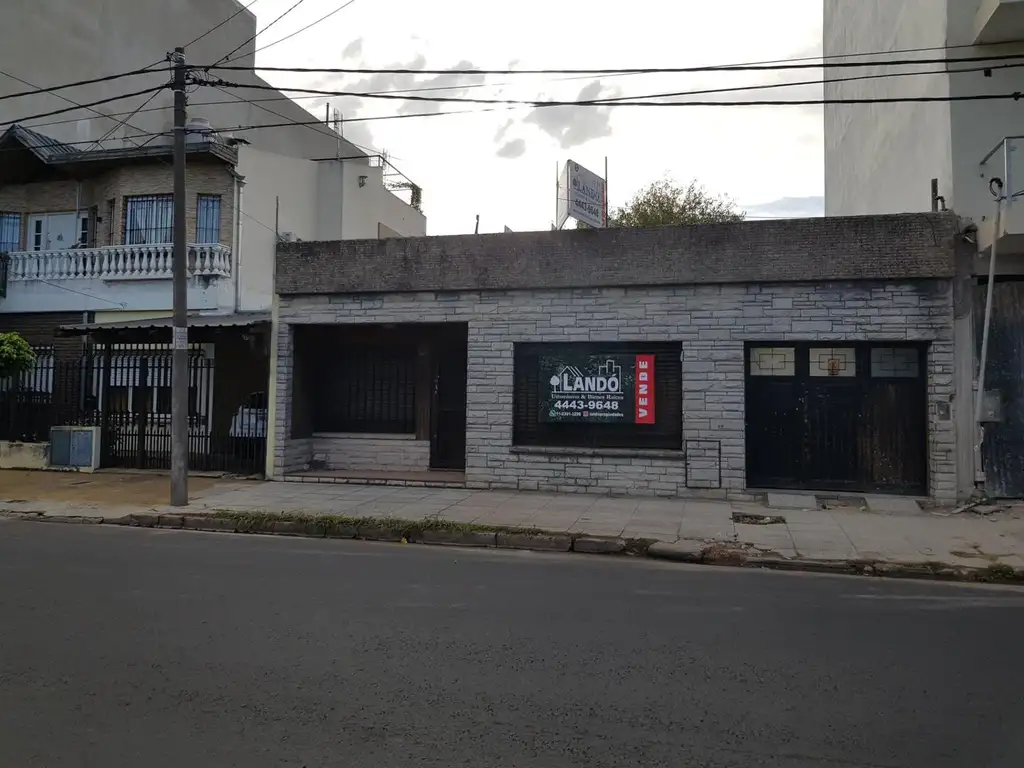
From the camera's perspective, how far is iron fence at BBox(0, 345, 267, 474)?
15.1 meters

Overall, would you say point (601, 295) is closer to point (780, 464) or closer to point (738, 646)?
point (780, 464)

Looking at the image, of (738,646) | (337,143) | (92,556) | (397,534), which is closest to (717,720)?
(738,646)

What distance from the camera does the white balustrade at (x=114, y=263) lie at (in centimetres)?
1822

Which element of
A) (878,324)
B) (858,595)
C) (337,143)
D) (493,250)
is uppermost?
(337,143)

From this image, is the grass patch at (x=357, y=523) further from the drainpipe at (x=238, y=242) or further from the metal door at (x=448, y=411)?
the drainpipe at (x=238, y=242)

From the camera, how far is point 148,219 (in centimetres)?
1898

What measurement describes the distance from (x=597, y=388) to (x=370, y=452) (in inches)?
189

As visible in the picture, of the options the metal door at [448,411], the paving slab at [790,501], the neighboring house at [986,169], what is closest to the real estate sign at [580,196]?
the metal door at [448,411]

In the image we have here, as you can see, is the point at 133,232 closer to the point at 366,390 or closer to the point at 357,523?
the point at 366,390

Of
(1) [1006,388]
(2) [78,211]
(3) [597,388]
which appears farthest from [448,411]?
(2) [78,211]

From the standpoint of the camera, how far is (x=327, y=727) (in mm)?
3908

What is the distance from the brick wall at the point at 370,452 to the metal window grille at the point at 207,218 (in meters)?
7.32

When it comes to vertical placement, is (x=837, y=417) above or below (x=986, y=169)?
below

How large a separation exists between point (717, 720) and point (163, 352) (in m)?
14.8
